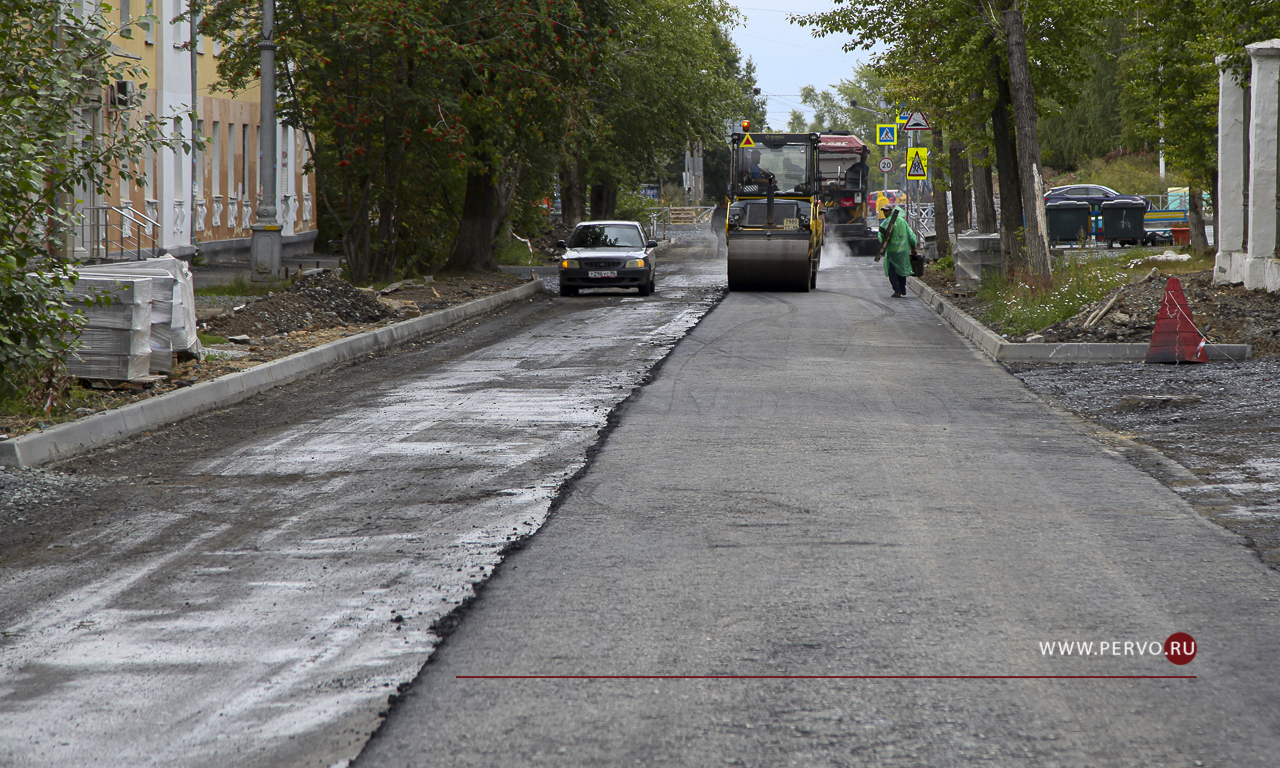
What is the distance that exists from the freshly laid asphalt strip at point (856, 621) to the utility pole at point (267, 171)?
549 inches

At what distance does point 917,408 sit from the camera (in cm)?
1091

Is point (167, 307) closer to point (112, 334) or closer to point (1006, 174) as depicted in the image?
point (112, 334)

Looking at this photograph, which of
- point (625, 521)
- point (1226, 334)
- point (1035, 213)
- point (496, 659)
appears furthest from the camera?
point (1035, 213)

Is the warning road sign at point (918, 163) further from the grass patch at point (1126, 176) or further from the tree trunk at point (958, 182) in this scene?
the grass patch at point (1126, 176)

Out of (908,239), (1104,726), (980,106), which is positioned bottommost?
(1104,726)

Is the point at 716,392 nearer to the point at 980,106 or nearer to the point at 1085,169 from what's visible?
the point at 980,106

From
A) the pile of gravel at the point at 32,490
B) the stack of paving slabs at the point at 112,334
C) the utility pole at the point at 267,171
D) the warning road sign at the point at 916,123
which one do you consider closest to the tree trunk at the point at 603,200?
the warning road sign at the point at 916,123

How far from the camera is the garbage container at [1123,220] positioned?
40.0 meters

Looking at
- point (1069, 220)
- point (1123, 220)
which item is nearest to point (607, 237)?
point (1069, 220)

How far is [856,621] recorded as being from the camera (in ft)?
16.4

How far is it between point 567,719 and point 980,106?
22565 millimetres

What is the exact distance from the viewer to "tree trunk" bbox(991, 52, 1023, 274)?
2409 centimetres

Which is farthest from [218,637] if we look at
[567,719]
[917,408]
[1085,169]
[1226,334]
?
[1085,169]

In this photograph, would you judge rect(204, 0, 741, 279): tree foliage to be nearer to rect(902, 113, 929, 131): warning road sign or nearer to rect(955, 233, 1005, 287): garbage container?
rect(902, 113, 929, 131): warning road sign
